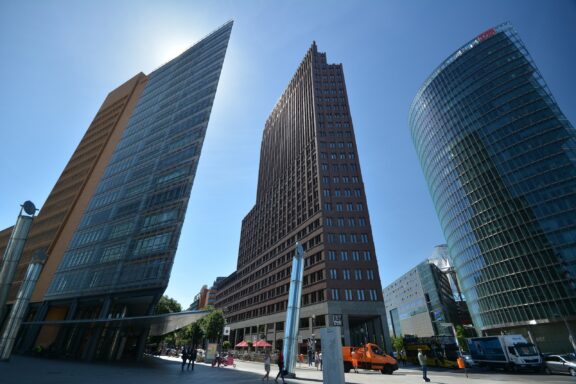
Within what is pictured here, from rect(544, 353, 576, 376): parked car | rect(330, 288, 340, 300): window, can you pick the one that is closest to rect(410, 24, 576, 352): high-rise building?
rect(544, 353, 576, 376): parked car

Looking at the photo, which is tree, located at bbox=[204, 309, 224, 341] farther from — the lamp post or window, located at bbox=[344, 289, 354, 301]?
the lamp post

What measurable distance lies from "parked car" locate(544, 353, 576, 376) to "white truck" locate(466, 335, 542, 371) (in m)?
0.75

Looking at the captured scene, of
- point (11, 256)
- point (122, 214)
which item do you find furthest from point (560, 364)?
point (122, 214)

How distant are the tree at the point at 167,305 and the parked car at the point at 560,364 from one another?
62436mm

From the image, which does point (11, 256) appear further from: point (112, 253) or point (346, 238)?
point (346, 238)

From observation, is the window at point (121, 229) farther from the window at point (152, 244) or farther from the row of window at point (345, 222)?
the row of window at point (345, 222)

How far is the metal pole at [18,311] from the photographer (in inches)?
949

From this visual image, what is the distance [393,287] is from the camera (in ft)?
552

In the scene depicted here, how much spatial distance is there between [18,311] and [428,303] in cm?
13299

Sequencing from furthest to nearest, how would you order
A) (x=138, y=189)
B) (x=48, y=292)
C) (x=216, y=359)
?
(x=138, y=189)
(x=48, y=292)
(x=216, y=359)

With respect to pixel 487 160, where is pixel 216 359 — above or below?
below

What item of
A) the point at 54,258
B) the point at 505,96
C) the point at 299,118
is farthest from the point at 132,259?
the point at 505,96

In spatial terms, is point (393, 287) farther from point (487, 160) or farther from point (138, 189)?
point (138, 189)

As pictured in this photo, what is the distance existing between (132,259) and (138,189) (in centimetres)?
1380
